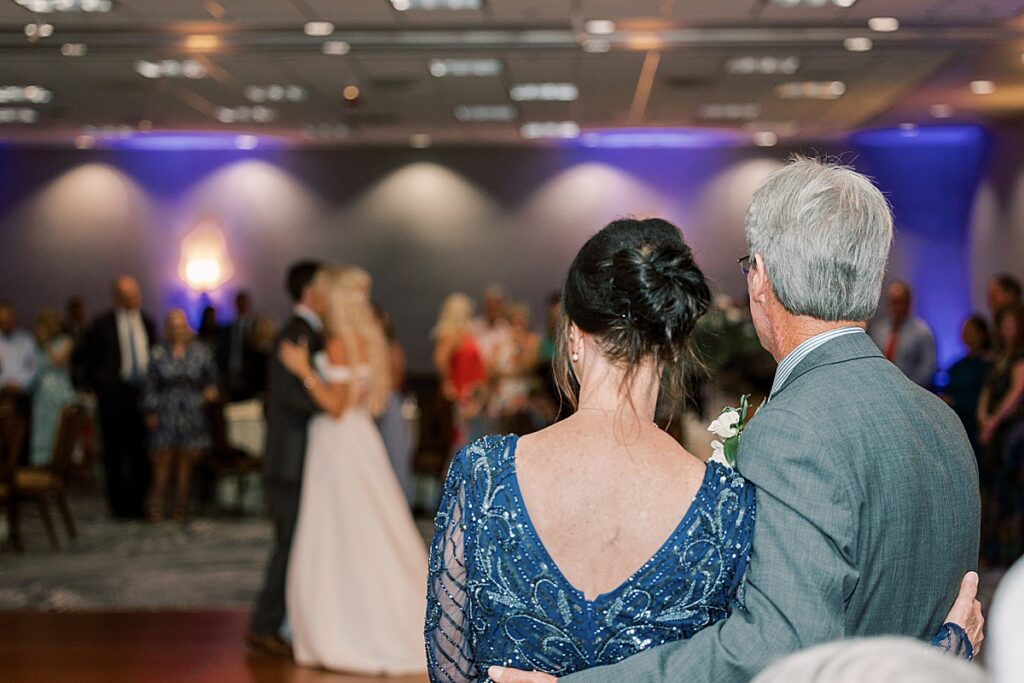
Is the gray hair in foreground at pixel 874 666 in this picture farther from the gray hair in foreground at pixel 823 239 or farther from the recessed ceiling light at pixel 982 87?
the recessed ceiling light at pixel 982 87

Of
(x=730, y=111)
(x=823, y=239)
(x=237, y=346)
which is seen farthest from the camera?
(x=237, y=346)

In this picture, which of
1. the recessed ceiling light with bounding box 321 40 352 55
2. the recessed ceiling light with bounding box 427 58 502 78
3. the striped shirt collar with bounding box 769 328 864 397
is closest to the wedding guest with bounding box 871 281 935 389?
the recessed ceiling light with bounding box 427 58 502 78

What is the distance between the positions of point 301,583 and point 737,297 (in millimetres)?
10752

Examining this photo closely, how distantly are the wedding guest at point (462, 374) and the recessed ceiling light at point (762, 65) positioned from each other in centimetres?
329

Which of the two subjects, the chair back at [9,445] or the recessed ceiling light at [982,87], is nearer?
the chair back at [9,445]

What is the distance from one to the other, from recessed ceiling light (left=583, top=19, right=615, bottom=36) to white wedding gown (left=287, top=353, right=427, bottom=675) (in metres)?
4.30

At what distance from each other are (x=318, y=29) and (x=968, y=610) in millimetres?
8229

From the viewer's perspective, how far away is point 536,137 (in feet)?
51.8

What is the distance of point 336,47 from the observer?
973 centimetres

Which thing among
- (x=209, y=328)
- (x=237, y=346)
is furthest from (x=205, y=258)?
(x=237, y=346)

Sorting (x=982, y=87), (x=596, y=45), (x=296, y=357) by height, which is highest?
(x=596, y=45)

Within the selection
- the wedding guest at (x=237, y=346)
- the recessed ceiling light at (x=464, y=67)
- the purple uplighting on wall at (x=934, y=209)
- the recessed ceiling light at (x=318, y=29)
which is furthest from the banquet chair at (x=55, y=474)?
the purple uplighting on wall at (x=934, y=209)

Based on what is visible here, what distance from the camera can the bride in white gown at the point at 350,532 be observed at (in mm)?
5750

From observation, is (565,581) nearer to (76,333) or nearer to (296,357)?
(296,357)
